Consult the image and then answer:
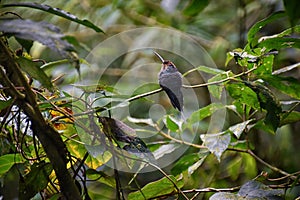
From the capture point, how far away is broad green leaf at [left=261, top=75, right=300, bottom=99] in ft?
1.95

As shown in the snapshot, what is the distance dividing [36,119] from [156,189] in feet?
0.72

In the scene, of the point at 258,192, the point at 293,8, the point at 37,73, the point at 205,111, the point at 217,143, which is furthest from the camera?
the point at 205,111

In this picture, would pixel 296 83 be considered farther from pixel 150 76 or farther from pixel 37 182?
pixel 150 76

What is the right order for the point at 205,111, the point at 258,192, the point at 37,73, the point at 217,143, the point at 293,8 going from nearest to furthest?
the point at 293,8, the point at 37,73, the point at 258,192, the point at 217,143, the point at 205,111

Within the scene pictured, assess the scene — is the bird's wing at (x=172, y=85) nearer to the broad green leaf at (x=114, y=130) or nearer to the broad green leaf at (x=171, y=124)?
the broad green leaf at (x=114, y=130)

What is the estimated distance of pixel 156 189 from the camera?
62 centimetres

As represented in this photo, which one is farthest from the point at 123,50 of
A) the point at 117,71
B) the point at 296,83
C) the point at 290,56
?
the point at 296,83

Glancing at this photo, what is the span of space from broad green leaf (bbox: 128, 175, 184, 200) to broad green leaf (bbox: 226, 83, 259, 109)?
137 mm

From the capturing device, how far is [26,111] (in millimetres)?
443

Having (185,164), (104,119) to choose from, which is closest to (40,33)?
(104,119)

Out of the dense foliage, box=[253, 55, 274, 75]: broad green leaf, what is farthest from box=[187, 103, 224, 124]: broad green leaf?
box=[253, 55, 274, 75]: broad green leaf

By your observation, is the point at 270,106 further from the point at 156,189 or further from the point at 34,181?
the point at 34,181

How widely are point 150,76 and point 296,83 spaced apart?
3.72 feet

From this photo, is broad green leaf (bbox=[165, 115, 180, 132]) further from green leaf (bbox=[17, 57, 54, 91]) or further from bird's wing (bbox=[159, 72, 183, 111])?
green leaf (bbox=[17, 57, 54, 91])
